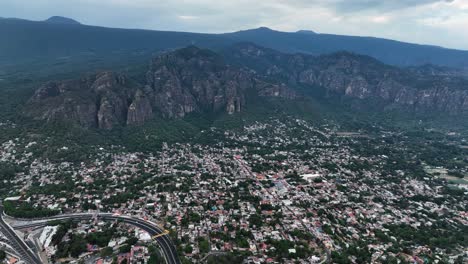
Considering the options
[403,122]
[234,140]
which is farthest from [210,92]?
[403,122]

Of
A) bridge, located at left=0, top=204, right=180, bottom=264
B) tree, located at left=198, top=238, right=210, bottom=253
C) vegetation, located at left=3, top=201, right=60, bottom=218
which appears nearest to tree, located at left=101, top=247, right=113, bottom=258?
bridge, located at left=0, top=204, right=180, bottom=264

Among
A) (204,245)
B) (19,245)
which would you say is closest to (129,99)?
(19,245)

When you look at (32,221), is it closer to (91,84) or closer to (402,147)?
(91,84)

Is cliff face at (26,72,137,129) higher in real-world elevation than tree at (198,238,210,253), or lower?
higher

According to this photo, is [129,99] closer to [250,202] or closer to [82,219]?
[82,219]

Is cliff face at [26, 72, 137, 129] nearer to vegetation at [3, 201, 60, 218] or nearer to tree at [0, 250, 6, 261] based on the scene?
vegetation at [3, 201, 60, 218]
